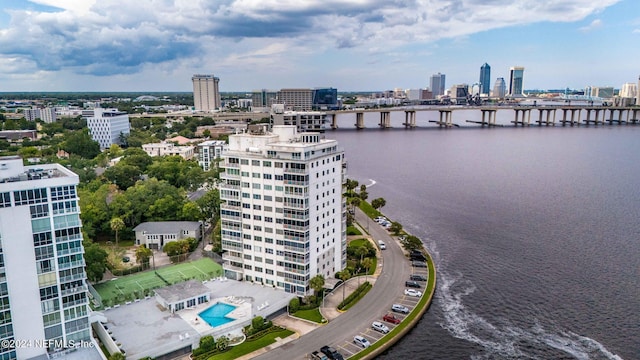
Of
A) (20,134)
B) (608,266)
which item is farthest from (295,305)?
(20,134)

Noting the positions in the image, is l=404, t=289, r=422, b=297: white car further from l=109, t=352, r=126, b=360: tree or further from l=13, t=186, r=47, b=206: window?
l=13, t=186, r=47, b=206: window

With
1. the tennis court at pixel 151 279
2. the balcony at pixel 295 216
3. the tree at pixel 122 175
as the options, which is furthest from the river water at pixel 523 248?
the tree at pixel 122 175

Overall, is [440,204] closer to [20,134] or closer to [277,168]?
[277,168]

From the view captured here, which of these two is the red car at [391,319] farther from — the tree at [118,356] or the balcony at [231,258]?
the tree at [118,356]

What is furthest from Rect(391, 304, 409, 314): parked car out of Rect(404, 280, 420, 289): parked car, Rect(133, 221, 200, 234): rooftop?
Rect(133, 221, 200, 234): rooftop

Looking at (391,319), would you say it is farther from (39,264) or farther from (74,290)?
(39,264)

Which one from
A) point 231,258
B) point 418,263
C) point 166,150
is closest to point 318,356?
point 231,258
